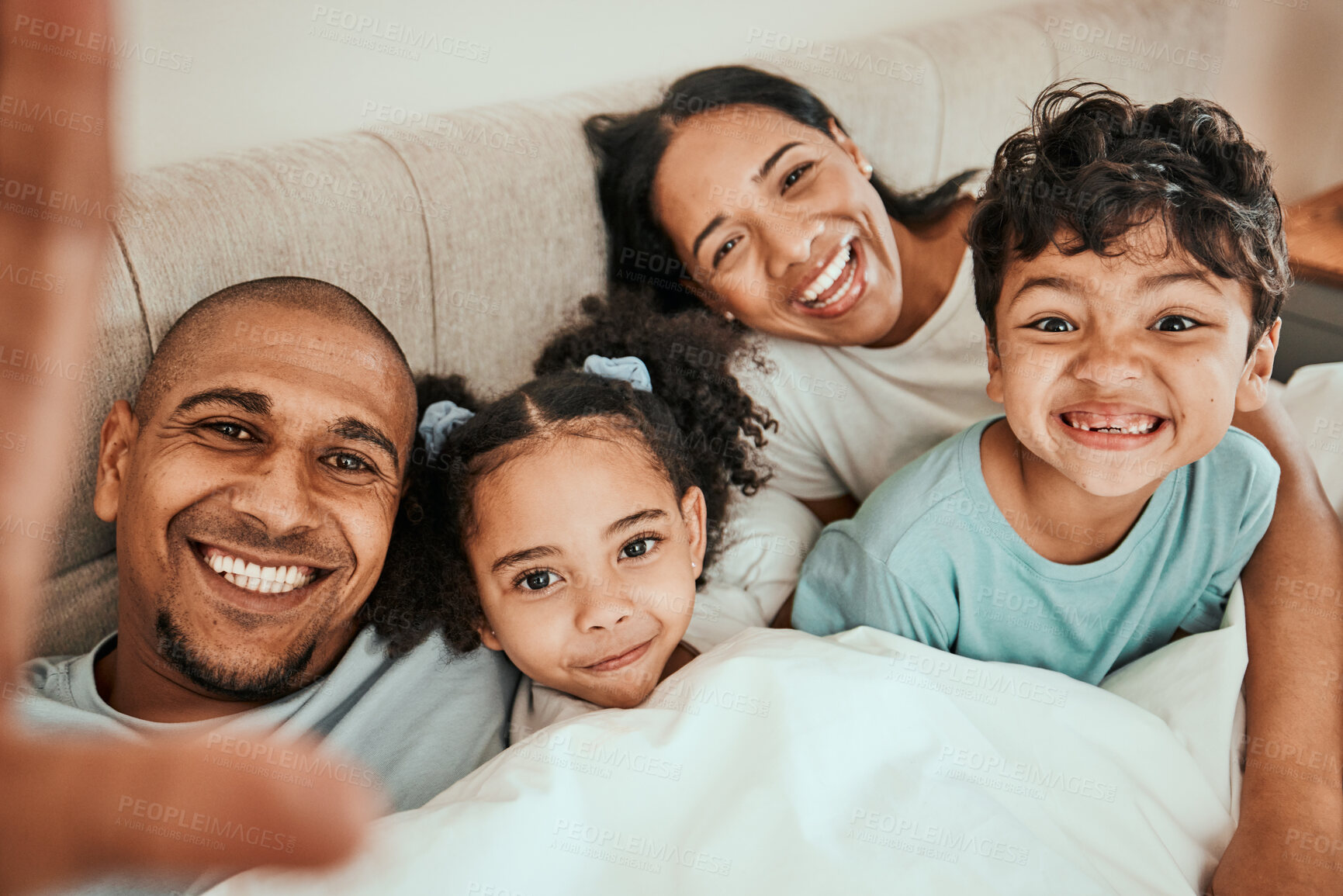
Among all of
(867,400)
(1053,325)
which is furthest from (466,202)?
(1053,325)

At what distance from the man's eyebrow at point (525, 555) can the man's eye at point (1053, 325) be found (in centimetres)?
61

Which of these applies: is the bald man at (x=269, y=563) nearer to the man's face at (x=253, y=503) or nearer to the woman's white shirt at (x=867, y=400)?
A: the man's face at (x=253, y=503)

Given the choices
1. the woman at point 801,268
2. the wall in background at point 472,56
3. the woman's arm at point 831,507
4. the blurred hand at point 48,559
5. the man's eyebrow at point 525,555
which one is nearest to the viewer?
the blurred hand at point 48,559

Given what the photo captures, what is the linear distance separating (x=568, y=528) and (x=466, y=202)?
617 mm

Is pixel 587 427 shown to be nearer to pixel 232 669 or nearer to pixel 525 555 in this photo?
pixel 525 555

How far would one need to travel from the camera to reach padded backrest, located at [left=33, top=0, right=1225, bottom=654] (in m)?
1.19

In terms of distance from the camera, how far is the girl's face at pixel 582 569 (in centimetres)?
112

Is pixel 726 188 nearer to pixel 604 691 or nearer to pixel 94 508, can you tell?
pixel 604 691

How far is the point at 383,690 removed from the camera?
1.13 meters

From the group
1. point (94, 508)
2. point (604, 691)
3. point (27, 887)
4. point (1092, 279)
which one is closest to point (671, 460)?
point (604, 691)

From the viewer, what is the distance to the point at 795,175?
1.58m

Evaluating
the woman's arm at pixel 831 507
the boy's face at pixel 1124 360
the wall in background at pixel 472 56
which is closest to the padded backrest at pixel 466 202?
the wall in background at pixel 472 56

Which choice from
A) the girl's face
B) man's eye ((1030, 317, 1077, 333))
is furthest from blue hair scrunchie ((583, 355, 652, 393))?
man's eye ((1030, 317, 1077, 333))

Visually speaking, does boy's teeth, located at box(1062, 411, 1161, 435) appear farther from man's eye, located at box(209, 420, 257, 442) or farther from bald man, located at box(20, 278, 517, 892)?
man's eye, located at box(209, 420, 257, 442)
